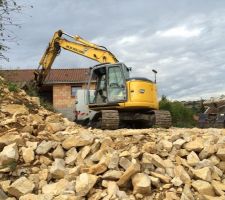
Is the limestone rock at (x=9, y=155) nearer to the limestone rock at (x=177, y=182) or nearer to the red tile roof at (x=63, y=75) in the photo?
the limestone rock at (x=177, y=182)

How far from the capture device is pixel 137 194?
7.17m

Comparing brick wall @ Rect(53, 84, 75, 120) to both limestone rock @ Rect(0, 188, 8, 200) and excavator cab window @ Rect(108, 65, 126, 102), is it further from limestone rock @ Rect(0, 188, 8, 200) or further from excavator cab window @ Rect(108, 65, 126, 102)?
limestone rock @ Rect(0, 188, 8, 200)

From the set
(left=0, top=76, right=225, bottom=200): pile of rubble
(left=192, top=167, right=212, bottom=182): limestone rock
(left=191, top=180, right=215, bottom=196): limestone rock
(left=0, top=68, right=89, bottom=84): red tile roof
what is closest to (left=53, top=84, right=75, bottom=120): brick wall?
(left=0, top=68, right=89, bottom=84): red tile roof

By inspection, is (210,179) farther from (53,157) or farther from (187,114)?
(187,114)

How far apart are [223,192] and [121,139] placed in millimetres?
2312

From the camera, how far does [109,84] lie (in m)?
13.2

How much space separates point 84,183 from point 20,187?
1.04m

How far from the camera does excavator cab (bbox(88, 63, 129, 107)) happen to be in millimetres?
12992

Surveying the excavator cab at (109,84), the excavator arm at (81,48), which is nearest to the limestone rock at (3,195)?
the excavator cab at (109,84)

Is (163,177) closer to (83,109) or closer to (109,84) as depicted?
(109,84)

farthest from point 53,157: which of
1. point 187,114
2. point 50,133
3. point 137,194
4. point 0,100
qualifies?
point 187,114

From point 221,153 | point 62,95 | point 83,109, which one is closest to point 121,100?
point 83,109

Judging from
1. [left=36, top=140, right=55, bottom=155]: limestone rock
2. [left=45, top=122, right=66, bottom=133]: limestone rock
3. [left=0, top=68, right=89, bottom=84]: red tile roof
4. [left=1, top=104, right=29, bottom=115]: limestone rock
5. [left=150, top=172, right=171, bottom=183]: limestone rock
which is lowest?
[left=150, top=172, right=171, bottom=183]: limestone rock

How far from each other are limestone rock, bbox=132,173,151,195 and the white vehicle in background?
6.35 metres
